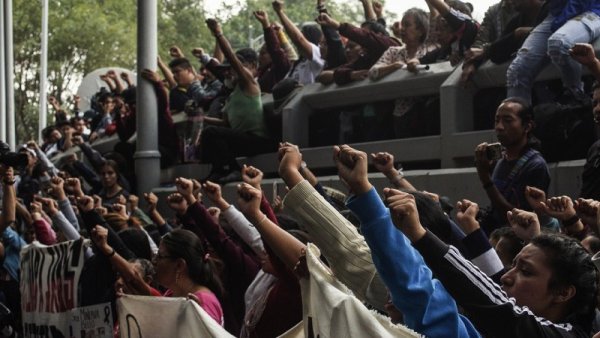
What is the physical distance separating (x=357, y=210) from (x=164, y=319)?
6.23ft

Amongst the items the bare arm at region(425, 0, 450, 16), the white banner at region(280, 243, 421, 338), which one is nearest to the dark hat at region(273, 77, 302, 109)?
the bare arm at region(425, 0, 450, 16)

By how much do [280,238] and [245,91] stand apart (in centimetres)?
699

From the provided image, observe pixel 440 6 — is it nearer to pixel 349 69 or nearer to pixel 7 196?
pixel 349 69

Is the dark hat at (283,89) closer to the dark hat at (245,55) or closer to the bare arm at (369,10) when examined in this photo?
the dark hat at (245,55)

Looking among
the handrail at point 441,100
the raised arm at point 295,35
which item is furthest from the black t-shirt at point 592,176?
the raised arm at point 295,35

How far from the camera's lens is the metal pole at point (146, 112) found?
546 inches

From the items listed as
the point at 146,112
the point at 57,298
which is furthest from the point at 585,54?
the point at 146,112

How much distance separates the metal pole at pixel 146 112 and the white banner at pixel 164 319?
24.4ft

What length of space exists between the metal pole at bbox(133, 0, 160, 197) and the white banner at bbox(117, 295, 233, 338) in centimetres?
745

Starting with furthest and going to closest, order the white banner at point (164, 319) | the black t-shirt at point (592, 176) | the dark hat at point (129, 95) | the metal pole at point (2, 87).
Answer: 1. the metal pole at point (2, 87)
2. the dark hat at point (129, 95)
3. the black t-shirt at point (592, 176)
4. the white banner at point (164, 319)

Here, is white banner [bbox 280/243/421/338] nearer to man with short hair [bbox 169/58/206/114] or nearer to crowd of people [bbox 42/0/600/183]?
crowd of people [bbox 42/0/600/183]

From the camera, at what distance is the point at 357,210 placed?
4.49 meters

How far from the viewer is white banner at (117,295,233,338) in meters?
5.75

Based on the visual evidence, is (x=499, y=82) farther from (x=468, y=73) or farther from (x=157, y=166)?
(x=157, y=166)
